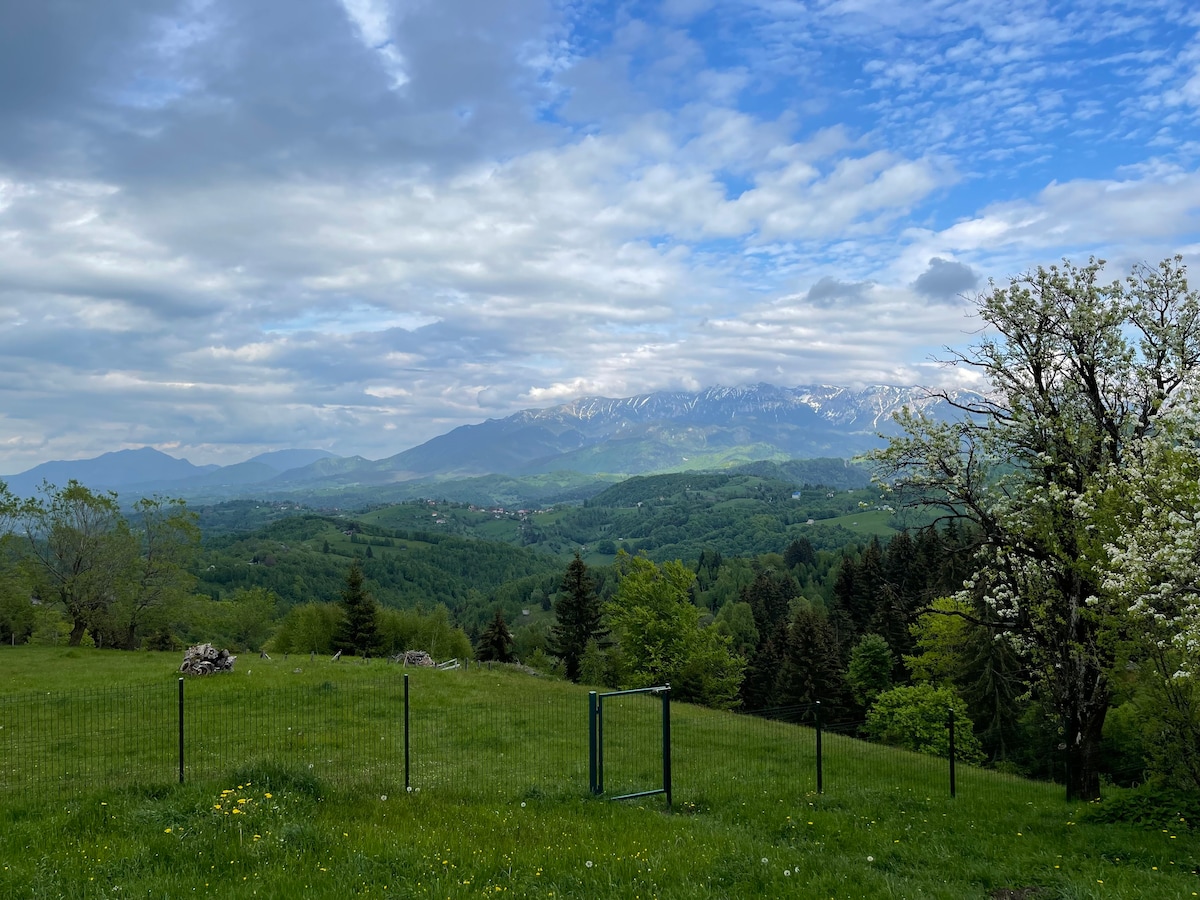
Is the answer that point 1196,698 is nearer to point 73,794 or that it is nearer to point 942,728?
point 73,794

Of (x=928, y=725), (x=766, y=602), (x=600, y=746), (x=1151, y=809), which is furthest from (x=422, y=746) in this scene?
(x=766, y=602)

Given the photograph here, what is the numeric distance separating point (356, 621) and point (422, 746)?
43.1 metres

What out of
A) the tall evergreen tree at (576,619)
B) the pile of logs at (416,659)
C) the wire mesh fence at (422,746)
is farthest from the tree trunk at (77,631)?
the tall evergreen tree at (576,619)

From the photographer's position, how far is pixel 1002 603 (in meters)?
20.5

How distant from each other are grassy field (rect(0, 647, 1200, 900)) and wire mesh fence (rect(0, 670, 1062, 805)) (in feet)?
0.46

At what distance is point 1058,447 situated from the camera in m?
19.3

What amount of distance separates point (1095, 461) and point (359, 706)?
79.2 ft

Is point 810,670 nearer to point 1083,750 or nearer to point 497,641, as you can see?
point 497,641

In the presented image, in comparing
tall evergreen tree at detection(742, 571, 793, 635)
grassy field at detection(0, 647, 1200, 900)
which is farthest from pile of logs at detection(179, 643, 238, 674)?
tall evergreen tree at detection(742, 571, 793, 635)

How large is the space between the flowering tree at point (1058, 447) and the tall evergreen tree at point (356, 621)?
49961mm

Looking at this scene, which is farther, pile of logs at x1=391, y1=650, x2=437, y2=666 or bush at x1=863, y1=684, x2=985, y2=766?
pile of logs at x1=391, y1=650, x2=437, y2=666

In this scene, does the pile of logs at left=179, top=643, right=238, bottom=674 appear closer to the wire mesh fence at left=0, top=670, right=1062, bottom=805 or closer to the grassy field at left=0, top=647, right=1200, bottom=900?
the wire mesh fence at left=0, top=670, right=1062, bottom=805

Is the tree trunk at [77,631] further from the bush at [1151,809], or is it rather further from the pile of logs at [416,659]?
the bush at [1151,809]

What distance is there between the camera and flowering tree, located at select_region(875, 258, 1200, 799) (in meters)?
18.4
